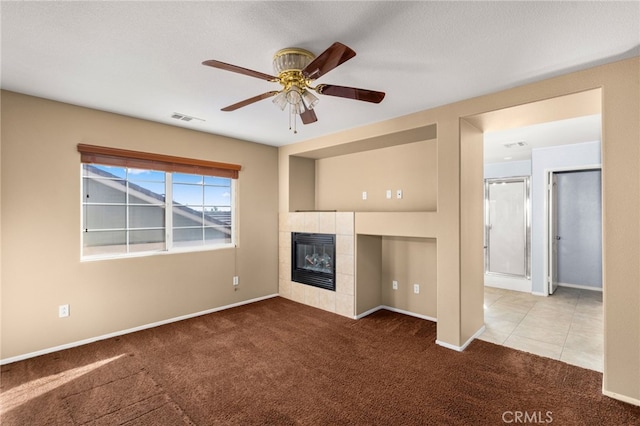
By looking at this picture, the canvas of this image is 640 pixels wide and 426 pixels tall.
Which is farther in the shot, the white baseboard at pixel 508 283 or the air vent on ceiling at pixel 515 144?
the white baseboard at pixel 508 283

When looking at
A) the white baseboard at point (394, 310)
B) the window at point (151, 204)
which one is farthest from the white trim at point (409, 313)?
the window at point (151, 204)

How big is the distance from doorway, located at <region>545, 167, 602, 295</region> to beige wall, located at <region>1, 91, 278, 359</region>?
613 cm

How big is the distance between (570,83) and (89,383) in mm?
4644

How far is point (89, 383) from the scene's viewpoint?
2486 millimetres

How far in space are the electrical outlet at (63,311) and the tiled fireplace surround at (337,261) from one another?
9.04 ft

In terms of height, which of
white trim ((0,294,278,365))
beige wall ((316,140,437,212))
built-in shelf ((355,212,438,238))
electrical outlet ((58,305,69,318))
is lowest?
white trim ((0,294,278,365))

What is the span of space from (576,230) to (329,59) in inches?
256

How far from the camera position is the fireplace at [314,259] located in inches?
170

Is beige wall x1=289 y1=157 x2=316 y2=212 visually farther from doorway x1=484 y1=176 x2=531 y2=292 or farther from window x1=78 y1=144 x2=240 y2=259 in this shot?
doorway x1=484 y1=176 x2=531 y2=292

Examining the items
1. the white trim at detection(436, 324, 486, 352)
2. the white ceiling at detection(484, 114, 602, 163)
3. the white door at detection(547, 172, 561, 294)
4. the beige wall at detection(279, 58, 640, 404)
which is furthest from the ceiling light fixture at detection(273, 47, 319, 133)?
the white door at detection(547, 172, 561, 294)

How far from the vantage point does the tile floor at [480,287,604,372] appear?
10.1 ft

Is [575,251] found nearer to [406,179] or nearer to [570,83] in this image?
[406,179]

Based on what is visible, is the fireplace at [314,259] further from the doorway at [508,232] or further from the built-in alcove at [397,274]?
the doorway at [508,232]

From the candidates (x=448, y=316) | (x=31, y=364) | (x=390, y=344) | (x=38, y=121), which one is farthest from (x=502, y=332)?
(x=38, y=121)
